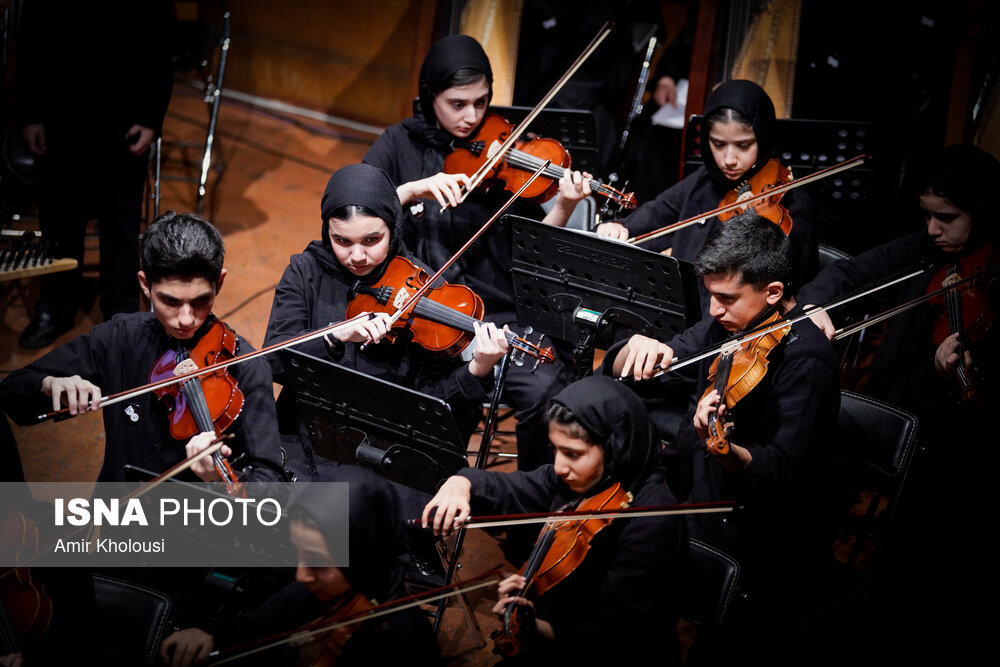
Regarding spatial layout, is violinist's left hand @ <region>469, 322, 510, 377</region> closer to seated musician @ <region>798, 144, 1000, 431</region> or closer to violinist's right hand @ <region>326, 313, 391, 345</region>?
violinist's right hand @ <region>326, 313, 391, 345</region>

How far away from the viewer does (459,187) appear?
3084 millimetres

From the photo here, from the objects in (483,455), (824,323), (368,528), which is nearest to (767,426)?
→ (824,323)

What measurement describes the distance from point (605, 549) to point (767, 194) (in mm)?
1480

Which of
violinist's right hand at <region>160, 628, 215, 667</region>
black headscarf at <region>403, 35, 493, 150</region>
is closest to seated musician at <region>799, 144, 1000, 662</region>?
black headscarf at <region>403, 35, 493, 150</region>

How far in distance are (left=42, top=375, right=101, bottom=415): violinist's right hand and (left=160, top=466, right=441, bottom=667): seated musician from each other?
602mm

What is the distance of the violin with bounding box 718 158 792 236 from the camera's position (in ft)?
10.0

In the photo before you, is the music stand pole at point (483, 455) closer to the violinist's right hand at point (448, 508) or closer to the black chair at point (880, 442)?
the violinist's right hand at point (448, 508)

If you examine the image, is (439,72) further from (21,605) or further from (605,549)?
Answer: (21,605)

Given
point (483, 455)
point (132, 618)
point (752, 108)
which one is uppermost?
point (752, 108)

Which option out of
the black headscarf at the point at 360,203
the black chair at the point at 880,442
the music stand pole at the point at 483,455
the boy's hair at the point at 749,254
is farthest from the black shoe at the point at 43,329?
the black chair at the point at 880,442

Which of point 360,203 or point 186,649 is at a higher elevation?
point 360,203

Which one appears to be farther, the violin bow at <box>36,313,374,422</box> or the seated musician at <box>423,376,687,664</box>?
the violin bow at <box>36,313,374,422</box>

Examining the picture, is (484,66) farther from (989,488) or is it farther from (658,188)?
(989,488)

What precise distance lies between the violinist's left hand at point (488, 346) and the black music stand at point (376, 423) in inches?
15.5
